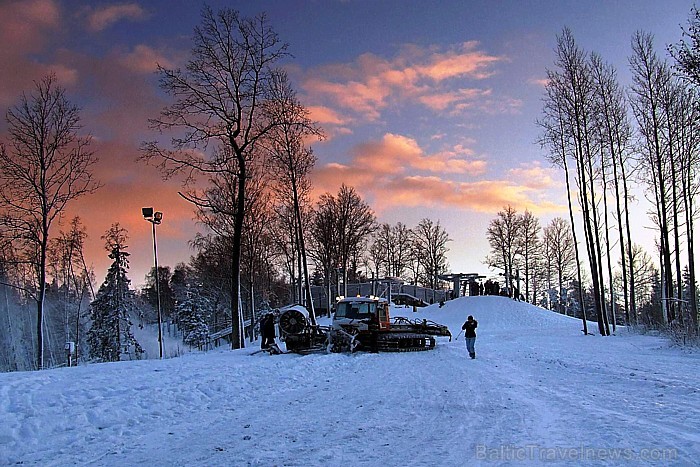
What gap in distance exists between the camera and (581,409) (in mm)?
8680

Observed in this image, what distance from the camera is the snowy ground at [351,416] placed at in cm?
634

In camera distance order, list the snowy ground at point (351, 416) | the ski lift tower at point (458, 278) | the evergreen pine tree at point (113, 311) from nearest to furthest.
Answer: the snowy ground at point (351, 416) < the evergreen pine tree at point (113, 311) < the ski lift tower at point (458, 278)

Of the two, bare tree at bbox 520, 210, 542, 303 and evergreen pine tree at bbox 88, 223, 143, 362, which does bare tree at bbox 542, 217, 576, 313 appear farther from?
evergreen pine tree at bbox 88, 223, 143, 362

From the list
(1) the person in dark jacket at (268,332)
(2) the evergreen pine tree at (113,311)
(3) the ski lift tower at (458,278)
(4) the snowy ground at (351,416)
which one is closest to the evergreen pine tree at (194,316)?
(2) the evergreen pine tree at (113,311)

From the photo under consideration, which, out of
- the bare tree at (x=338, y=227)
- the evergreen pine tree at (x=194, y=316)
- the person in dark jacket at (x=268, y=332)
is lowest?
the evergreen pine tree at (x=194, y=316)

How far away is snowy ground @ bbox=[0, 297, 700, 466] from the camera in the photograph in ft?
20.8

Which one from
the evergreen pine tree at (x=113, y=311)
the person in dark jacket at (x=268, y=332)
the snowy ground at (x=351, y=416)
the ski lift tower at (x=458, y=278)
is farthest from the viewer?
the ski lift tower at (x=458, y=278)

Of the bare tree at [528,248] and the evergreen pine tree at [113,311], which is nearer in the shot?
the evergreen pine tree at [113,311]

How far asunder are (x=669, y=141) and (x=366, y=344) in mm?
19431

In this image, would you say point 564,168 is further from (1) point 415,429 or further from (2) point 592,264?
(1) point 415,429

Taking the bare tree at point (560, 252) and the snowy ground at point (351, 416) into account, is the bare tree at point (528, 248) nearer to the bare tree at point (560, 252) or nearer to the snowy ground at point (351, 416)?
the bare tree at point (560, 252)

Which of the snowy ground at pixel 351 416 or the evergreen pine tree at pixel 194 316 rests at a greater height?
the snowy ground at pixel 351 416

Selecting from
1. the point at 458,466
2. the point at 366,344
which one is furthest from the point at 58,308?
the point at 458,466

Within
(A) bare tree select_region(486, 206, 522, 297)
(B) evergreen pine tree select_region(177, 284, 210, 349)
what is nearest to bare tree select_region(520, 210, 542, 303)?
(A) bare tree select_region(486, 206, 522, 297)
